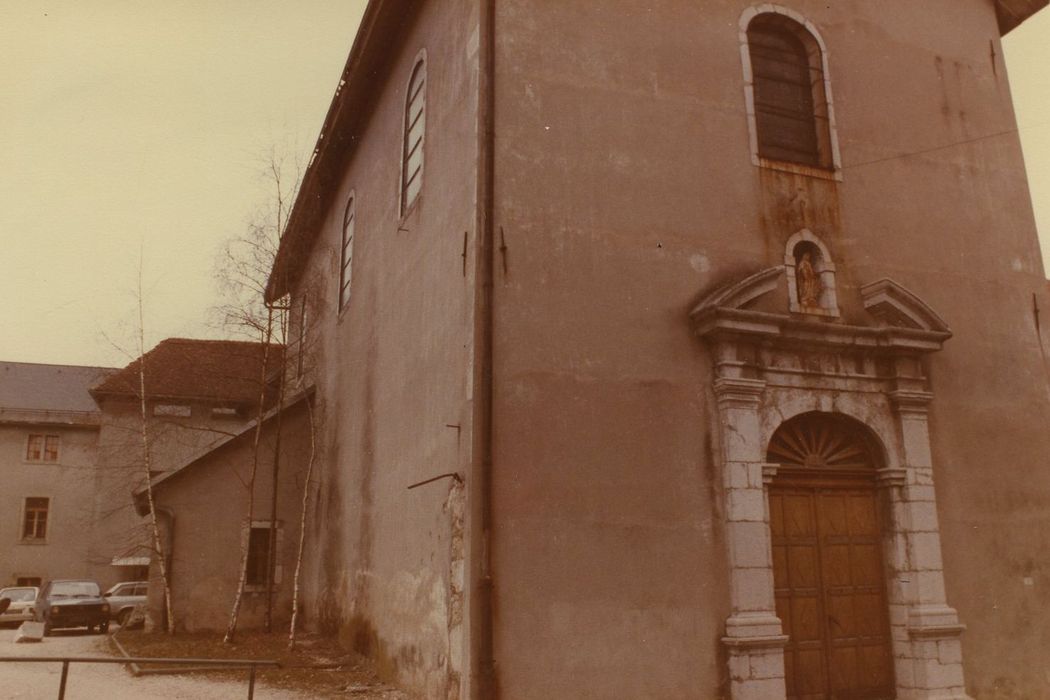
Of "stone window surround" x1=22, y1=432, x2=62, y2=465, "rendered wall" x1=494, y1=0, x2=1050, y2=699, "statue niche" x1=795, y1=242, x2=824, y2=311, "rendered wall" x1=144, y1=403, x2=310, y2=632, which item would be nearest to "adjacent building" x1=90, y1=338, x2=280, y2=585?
"stone window surround" x1=22, y1=432, x2=62, y2=465

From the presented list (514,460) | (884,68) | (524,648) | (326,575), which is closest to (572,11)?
(884,68)

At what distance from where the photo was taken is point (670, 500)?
793 cm

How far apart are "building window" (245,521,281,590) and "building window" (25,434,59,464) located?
62.5ft

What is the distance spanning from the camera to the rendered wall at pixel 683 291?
755 centimetres

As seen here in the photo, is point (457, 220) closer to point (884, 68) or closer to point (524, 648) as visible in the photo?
point (524, 648)

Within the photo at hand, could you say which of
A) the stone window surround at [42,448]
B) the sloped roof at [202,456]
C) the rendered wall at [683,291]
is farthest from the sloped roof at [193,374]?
the rendered wall at [683,291]

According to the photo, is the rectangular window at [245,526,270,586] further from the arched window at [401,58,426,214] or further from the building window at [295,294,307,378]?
the arched window at [401,58,426,214]

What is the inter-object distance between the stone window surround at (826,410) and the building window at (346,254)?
27.0 feet

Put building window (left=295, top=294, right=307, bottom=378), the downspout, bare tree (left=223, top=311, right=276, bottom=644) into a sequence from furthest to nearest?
building window (left=295, top=294, right=307, bottom=378)
bare tree (left=223, top=311, right=276, bottom=644)
the downspout

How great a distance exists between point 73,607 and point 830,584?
1755cm

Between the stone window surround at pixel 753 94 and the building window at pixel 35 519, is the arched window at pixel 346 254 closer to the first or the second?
the stone window surround at pixel 753 94

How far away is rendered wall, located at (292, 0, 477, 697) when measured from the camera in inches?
325

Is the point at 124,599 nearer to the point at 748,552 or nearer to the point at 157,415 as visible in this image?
the point at 157,415

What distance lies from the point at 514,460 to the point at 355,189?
28.5 feet
